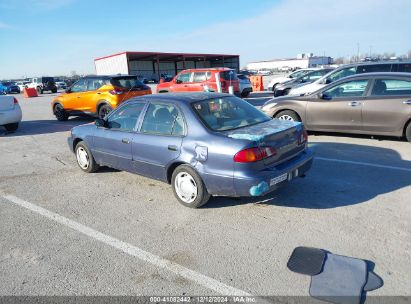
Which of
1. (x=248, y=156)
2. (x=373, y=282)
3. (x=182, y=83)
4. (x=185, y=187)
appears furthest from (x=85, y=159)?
(x=182, y=83)

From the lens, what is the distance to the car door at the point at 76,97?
41.4ft

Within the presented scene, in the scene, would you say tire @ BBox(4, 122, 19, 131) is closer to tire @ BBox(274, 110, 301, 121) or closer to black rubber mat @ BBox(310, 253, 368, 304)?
tire @ BBox(274, 110, 301, 121)

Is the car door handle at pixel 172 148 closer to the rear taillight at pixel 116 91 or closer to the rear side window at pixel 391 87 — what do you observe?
the rear side window at pixel 391 87

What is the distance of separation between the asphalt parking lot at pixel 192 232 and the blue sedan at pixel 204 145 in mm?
426

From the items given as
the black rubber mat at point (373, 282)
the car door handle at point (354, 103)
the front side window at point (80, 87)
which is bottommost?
the black rubber mat at point (373, 282)

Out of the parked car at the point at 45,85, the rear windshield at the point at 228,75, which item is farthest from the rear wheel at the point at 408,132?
the parked car at the point at 45,85

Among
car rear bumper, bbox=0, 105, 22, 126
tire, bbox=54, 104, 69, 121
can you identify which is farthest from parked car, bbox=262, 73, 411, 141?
tire, bbox=54, 104, 69, 121

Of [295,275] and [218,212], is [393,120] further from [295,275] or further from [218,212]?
[295,275]

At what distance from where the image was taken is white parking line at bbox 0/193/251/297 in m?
2.92

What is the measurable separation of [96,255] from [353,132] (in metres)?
6.16

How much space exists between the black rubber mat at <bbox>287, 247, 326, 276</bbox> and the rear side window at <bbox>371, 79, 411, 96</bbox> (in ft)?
17.0

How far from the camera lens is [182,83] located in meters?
16.6

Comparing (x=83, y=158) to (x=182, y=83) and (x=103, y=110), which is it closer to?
(x=103, y=110)

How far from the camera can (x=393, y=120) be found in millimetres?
7047
